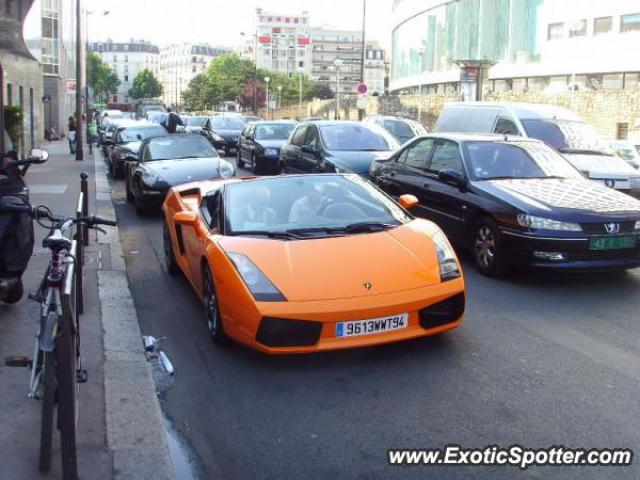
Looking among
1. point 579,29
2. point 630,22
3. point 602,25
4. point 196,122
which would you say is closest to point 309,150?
point 196,122

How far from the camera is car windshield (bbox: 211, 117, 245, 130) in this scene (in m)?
28.6

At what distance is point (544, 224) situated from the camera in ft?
23.5

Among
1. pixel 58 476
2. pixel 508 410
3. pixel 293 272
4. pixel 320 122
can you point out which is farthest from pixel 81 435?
pixel 320 122

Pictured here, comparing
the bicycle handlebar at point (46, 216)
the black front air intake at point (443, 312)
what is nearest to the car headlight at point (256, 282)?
the black front air intake at point (443, 312)

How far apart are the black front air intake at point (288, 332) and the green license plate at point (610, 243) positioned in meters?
3.47

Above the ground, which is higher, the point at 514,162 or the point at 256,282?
the point at 514,162

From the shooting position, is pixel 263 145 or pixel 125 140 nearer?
pixel 263 145

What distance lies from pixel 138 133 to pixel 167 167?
26.9 ft

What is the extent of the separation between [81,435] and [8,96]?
19842 millimetres

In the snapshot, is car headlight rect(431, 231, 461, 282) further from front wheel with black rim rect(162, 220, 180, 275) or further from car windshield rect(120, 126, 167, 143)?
car windshield rect(120, 126, 167, 143)

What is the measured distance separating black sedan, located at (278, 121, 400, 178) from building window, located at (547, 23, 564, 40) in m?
40.2

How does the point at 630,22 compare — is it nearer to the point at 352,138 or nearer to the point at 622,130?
the point at 622,130

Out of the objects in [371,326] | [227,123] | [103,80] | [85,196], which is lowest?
[371,326]

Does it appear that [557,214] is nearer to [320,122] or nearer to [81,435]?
[81,435]
